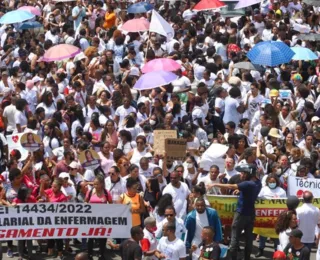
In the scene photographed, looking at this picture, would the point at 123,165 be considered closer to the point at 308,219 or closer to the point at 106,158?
the point at 106,158

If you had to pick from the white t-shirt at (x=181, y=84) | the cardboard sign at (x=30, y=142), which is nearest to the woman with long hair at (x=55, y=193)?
the cardboard sign at (x=30, y=142)

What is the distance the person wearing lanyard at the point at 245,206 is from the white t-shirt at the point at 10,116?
5.31 metres

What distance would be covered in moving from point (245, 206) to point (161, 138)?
92.7 inches

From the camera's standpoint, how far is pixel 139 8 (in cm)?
2805

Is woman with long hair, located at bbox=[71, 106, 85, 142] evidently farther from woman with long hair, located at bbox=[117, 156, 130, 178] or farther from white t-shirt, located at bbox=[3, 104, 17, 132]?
woman with long hair, located at bbox=[117, 156, 130, 178]

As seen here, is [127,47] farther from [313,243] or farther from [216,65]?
[313,243]

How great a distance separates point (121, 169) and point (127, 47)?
840cm

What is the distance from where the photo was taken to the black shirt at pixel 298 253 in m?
14.1

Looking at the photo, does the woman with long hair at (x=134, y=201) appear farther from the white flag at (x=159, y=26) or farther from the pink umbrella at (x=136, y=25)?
the pink umbrella at (x=136, y=25)

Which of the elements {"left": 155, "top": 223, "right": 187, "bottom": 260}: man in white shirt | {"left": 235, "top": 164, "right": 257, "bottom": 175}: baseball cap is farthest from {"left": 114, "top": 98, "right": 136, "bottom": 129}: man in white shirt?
{"left": 155, "top": 223, "right": 187, "bottom": 260}: man in white shirt

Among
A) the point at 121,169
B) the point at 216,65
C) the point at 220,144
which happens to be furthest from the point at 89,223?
the point at 216,65

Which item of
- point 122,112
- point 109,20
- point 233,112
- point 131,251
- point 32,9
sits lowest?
point 109,20

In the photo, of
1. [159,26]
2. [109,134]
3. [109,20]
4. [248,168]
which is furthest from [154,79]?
[109,20]

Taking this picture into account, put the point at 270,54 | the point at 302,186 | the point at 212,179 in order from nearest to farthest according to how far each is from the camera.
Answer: the point at 212,179 → the point at 302,186 → the point at 270,54
